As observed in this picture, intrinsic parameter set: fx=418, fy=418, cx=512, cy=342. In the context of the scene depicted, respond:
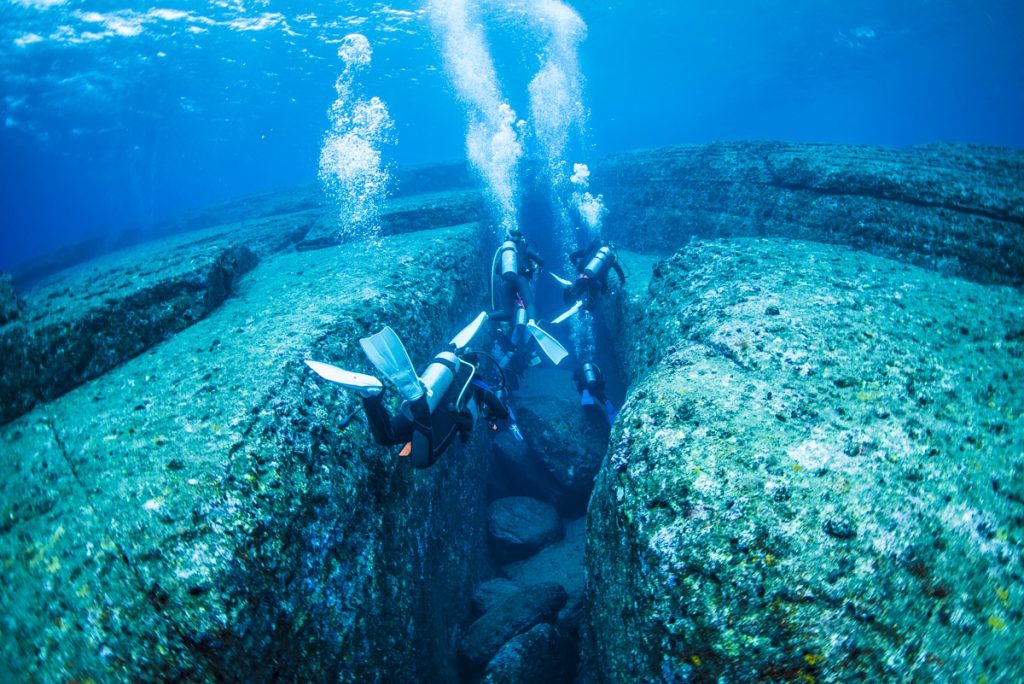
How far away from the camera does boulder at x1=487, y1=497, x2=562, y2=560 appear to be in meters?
5.20

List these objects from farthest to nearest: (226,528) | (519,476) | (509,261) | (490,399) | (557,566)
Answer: (509,261) → (519,476) → (557,566) → (490,399) → (226,528)

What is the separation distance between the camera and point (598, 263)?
7.55 meters

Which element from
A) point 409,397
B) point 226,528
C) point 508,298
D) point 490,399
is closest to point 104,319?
point 226,528

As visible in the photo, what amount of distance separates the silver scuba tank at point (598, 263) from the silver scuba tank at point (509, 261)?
1.29 metres

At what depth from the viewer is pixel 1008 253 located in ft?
15.0

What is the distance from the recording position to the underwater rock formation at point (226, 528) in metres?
1.96

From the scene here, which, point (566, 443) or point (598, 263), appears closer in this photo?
point (566, 443)

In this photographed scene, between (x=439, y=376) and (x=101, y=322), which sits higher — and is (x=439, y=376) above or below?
below

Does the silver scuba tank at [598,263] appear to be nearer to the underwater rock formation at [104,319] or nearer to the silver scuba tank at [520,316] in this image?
the silver scuba tank at [520,316]

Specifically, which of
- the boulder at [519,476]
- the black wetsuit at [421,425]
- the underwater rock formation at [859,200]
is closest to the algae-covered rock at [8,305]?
the black wetsuit at [421,425]

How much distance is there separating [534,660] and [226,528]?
2.50 m

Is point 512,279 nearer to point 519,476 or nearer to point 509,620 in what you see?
point 519,476

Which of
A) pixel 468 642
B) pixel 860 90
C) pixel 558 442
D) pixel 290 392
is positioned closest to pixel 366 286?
pixel 290 392

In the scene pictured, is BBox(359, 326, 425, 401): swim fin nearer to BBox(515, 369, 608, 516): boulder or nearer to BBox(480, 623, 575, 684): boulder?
BBox(480, 623, 575, 684): boulder
